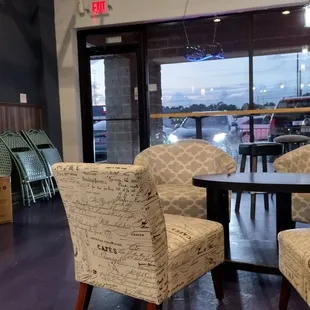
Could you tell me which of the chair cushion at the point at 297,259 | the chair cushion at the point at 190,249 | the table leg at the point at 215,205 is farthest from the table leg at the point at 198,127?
the chair cushion at the point at 297,259

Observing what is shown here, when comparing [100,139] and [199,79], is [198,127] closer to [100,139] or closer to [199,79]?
[199,79]

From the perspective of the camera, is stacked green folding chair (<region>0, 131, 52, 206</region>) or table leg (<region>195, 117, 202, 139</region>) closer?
stacked green folding chair (<region>0, 131, 52, 206</region>)

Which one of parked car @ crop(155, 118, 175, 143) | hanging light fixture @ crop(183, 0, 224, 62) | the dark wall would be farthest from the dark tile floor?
hanging light fixture @ crop(183, 0, 224, 62)

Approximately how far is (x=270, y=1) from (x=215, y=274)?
13.9ft

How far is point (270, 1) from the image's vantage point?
207 inches

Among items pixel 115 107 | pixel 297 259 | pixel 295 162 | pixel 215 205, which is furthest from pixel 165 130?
pixel 297 259

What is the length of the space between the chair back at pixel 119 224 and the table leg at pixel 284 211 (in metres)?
1.16

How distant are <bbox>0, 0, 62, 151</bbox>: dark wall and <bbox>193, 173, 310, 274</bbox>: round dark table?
368 centimetres

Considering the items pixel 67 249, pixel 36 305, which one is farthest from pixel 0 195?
pixel 36 305

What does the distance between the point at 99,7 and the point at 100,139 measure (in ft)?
6.67

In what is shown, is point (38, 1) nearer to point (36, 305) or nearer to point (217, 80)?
point (217, 80)

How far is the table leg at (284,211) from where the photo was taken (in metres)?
2.61

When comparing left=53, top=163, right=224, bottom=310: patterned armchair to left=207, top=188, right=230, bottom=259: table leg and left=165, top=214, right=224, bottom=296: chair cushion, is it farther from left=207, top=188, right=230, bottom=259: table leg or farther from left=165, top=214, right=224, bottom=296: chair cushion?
left=207, top=188, right=230, bottom=259: table leg

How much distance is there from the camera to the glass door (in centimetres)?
622
